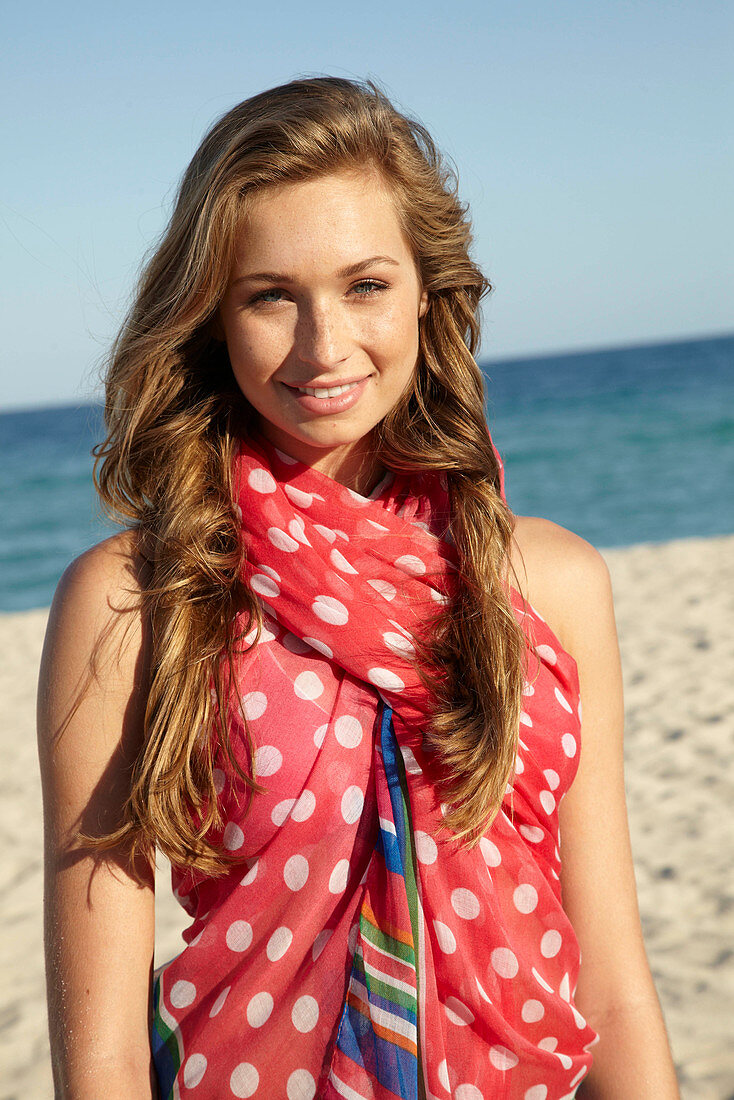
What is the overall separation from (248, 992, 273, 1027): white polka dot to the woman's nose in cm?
99

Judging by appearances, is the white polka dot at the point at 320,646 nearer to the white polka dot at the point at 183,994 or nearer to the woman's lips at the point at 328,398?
the woman's lips at the point at 328,398

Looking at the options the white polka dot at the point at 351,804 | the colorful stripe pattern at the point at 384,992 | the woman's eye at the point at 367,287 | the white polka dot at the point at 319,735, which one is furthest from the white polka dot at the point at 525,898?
the woman's eye at the point at 367,287

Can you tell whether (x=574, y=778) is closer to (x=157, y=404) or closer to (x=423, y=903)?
(x=423, y=903)

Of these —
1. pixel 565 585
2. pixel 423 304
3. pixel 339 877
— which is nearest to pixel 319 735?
pixel 339 877

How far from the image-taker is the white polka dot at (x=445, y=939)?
1521mm

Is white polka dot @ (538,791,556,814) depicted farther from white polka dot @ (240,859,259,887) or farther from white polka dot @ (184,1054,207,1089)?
white polka dot @ (184,1054,207,1089)

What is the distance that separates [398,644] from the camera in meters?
1.63

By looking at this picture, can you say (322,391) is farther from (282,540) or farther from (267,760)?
(267,760)

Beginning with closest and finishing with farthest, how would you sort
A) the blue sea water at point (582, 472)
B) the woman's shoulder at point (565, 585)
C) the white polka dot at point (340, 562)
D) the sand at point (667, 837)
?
the white polka dot at point (340, 562), the woman's shoulder at point (565, 585), the sand at point (667, 837), the blue sea water at point (582, 472)

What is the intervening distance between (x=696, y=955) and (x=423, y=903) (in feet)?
8.35

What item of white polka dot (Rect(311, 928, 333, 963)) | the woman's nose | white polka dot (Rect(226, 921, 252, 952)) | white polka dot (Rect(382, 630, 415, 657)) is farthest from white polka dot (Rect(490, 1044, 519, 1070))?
the woman's nose

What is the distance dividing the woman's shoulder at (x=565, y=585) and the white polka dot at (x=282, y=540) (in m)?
0.42

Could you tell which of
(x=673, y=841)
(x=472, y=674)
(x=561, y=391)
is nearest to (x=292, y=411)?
(x=472, y=674)

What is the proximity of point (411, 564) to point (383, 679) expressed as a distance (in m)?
0.24
